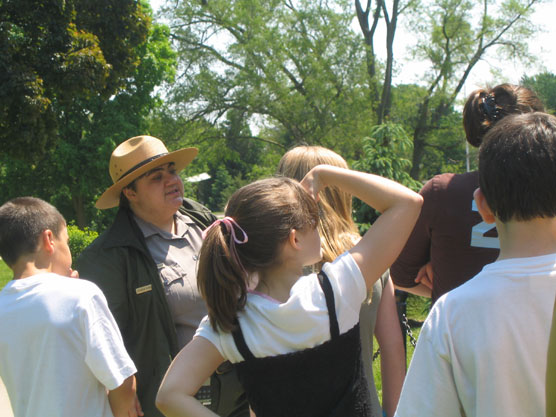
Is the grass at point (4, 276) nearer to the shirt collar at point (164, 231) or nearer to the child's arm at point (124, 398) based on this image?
the shirt collar at point (164, 231)

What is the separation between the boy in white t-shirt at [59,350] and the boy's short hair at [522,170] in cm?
168

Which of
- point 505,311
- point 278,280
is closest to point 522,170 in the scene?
point 505,311

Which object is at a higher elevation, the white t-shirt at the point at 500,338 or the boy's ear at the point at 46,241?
the boy's ear at the point at 46,241

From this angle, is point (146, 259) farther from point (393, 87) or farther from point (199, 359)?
point (393, 87)

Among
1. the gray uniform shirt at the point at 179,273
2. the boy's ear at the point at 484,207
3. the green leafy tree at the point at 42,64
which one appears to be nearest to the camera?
the boy's ear at the point at 484,207

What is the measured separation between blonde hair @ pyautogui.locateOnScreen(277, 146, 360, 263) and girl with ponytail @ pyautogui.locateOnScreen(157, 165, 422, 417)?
0.36 metres

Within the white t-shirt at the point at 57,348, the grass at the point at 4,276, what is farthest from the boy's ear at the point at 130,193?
the grass at the point at 4,276

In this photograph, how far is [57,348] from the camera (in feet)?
7.39

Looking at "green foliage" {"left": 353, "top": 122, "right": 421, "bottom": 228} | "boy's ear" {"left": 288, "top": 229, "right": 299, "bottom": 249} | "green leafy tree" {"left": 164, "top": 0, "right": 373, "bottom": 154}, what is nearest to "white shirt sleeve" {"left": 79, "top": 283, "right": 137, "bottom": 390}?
"boy's ear" {"left": 288, "top": 229, "right": 299, "bottom": 249}

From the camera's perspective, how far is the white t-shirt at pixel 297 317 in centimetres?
168

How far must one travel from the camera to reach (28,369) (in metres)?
2.29

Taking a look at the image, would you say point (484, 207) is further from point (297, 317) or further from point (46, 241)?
point (46, 241)

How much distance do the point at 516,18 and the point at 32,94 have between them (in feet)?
71.8

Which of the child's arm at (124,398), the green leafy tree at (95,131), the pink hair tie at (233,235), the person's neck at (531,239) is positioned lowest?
the child's arm at (124,398)
